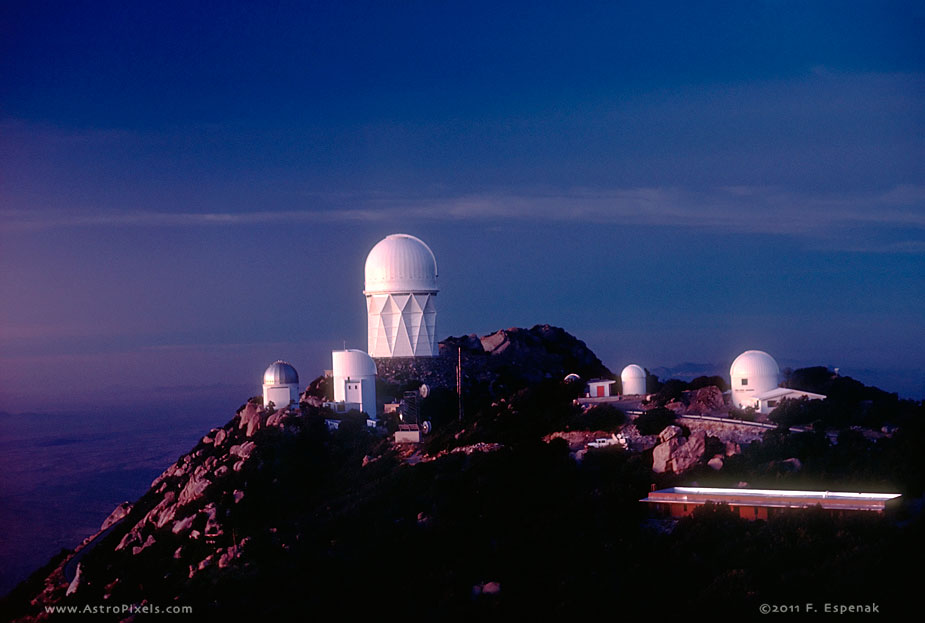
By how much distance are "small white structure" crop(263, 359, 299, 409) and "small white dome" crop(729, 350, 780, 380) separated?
23129mm

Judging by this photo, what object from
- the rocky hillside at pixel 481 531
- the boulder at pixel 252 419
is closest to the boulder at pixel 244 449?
the rocky hillside at pixel 481 531

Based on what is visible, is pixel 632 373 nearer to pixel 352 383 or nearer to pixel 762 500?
pixel 352 383

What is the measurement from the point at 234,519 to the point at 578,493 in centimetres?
1569

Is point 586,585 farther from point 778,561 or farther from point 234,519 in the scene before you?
point 234,519

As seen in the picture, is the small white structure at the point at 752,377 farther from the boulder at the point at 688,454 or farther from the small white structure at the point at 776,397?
the boulder at the point at 688,454

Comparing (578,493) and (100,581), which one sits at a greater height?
(578,493)

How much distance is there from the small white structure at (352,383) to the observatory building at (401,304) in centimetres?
493

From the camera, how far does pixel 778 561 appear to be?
23734mm

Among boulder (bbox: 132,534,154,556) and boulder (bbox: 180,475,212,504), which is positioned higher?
boulder (bbox: 180,475,212,504)

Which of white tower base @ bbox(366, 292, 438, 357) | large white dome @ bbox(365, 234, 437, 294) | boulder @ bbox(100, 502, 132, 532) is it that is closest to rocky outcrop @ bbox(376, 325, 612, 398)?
white tower base @ bbox(366, 292, 438, 357)

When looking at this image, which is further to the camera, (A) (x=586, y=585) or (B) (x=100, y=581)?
(B) (x=100, y=581)

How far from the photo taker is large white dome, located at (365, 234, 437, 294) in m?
53.4

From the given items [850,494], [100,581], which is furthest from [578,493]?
[100,581]

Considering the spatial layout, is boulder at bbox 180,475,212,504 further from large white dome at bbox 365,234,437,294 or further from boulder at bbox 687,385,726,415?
boulder at bbox 687,385,726,415
